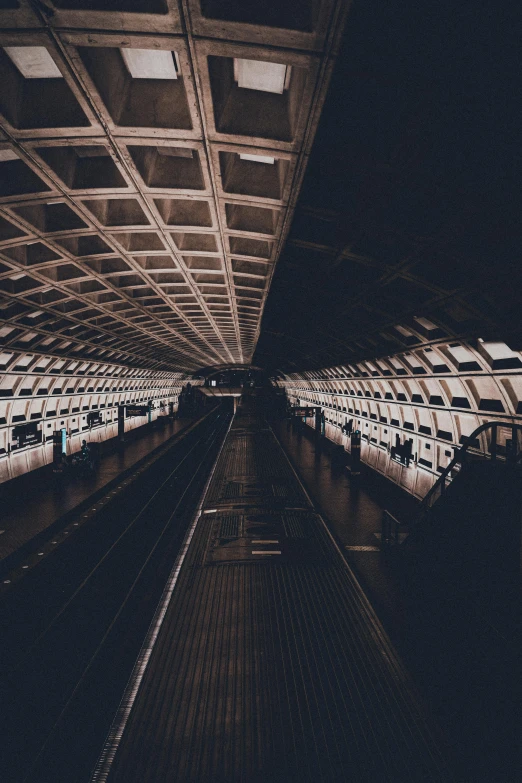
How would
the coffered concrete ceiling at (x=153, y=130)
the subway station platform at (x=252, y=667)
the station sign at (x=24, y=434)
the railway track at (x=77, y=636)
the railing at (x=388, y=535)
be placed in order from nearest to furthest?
the coffered concrete ceiling at (x=153, y=130)
the subway station platform at (x=252, y=667)
the railway track at (x=77, y=636)
the railing at (x=388, y=535)
the station sign at (x=24, y=434)

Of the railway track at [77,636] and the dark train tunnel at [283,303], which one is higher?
the dark train tunnel at [283,303]

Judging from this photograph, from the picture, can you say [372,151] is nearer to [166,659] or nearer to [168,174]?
[168,174]

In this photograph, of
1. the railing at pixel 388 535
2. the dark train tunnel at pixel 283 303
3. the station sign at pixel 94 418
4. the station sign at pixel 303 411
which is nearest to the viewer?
the dark train tunnel at pixel 283 303

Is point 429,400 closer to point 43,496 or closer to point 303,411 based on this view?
point 303,411

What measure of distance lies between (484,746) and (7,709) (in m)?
6.93

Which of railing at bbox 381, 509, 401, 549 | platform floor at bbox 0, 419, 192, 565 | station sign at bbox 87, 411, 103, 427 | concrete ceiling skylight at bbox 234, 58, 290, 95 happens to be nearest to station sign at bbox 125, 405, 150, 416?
station sign at bbox 87, 411, 103, 427

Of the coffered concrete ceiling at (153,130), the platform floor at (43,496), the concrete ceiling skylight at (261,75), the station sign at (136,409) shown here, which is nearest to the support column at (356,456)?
the coffered concrete ceiling at (153,130)

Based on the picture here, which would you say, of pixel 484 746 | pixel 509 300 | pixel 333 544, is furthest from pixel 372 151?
pixel 333 544

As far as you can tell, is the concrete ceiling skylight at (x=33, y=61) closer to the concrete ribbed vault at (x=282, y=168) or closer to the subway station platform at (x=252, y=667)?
the concrete ribbed vault at (x=282, y=168)

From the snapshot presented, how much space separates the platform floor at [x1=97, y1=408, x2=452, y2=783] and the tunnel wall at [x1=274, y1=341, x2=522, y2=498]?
4.61 meters

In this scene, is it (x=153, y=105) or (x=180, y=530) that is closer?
(x=153, y=105)

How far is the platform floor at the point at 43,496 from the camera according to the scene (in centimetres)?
1318

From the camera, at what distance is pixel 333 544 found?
10820 mm

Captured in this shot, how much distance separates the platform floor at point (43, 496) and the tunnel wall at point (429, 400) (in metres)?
14.0
